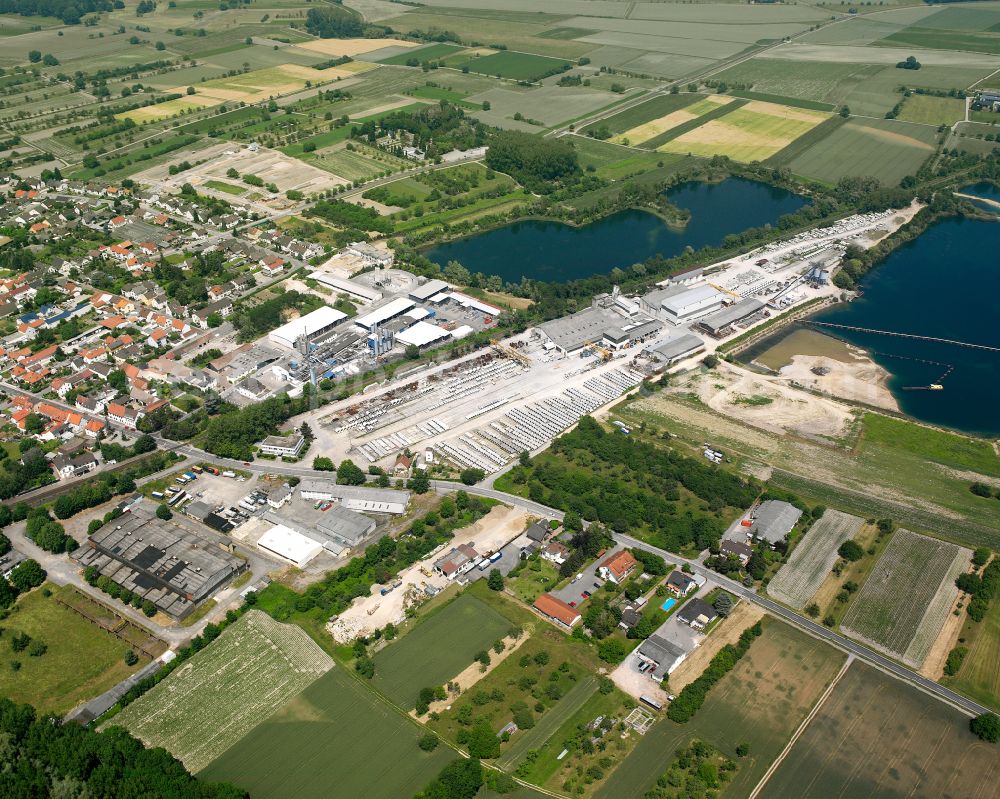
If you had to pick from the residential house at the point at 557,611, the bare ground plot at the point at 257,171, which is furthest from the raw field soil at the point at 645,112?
the residential house at the point at 557,611

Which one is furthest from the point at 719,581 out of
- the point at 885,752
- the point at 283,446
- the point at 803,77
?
the point at 803,77

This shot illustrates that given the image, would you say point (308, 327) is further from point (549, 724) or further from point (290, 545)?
point (549, 724)

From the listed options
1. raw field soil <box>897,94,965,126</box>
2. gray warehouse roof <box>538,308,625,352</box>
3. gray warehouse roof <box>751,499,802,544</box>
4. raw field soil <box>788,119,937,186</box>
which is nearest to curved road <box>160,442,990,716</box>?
gray warehouse roof <box>751,499,802,544</box>

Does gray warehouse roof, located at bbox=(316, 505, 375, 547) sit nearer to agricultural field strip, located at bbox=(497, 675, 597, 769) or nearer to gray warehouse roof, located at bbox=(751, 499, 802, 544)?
agricultural field strip, located at bbox=(497, 675, 597, 769)

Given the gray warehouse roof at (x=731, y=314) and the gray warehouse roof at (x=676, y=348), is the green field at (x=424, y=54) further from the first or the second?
the gray warehouse roof at (x=676, y=348)

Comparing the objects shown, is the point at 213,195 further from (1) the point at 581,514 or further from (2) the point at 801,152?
(2) the point at 801,152
